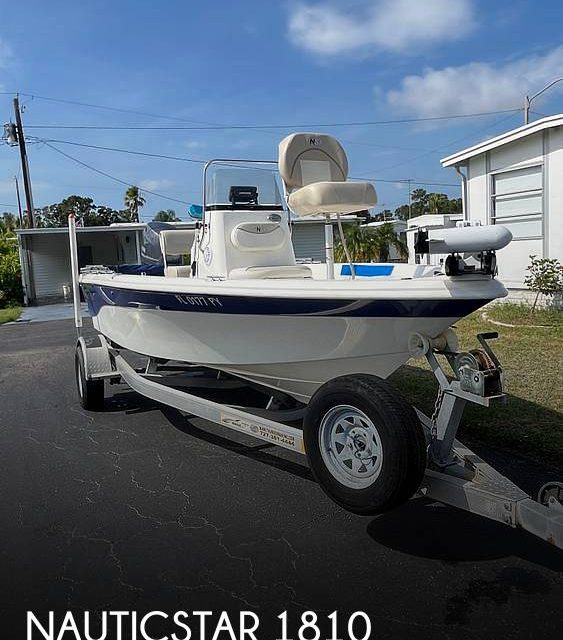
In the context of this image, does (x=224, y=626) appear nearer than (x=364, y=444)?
Yes

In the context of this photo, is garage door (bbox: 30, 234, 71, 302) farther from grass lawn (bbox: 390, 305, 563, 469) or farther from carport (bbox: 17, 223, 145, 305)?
grass lawn (bbox: 390, 305, 563, 469)

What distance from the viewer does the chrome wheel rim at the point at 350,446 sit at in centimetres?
324

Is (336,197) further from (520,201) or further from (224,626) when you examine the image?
(520,201)

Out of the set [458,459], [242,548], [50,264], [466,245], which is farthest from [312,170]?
[50,264]

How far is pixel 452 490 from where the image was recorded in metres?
3.13

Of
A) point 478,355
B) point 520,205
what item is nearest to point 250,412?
point 478,355

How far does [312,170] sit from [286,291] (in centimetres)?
179

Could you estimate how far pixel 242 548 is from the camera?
3428 mm

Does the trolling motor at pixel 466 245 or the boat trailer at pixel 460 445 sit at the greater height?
the trolling motor at pixel 466 245

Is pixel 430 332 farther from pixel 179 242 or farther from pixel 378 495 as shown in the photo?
pixel 179 242

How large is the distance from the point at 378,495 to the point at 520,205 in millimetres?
10311

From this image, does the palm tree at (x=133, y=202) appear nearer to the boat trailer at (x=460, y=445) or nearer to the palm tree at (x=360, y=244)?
the palm tree at (x=360, y=244)

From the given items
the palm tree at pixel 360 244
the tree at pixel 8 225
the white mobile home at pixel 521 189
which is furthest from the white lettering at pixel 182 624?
the tree at pixel 8 225

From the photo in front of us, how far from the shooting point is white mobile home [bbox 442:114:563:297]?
11.0m
